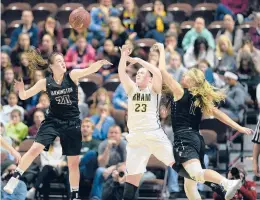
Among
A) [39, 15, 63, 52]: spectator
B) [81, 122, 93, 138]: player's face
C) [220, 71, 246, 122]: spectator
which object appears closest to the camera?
[81, 122, 93, 138]: player's face

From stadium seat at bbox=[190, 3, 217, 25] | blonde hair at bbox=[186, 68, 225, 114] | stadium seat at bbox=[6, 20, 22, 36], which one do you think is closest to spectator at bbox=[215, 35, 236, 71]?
stadium seat at bbox=[190, 3, 217, 25]

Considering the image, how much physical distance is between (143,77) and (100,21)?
599 centimetres

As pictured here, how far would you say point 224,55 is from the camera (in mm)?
17250

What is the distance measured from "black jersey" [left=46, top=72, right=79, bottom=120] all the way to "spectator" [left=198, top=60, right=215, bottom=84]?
157 inches

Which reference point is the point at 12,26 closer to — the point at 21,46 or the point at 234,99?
the point at 21,46

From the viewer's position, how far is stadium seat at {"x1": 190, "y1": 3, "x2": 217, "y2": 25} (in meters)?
18.9

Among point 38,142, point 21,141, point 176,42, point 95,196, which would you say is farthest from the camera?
point 176,42

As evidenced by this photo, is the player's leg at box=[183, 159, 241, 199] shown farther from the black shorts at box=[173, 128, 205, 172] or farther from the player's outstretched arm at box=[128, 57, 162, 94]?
the player's outstretched arm at box=[128, 57, 162, 94]

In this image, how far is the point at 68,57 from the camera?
1809 cm

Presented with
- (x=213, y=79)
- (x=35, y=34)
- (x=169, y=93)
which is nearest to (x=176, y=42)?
(x=213, y=79)

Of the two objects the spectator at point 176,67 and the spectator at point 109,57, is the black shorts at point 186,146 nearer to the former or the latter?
the spectator at point 176,67

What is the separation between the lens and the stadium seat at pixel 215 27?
1830 centimetres

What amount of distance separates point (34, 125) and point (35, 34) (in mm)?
2682

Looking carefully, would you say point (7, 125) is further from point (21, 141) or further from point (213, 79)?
point (213, 79)
